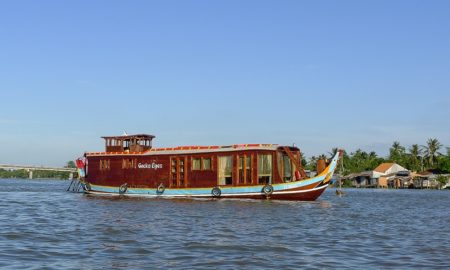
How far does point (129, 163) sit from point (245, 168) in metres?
10.5

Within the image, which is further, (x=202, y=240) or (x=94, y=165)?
(x=94, y=165)

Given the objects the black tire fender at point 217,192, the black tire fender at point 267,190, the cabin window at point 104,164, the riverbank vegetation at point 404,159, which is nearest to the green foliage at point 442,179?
the riverbank vegetation at point 404,159

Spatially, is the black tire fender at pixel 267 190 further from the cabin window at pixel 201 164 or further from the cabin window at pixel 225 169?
the cabin window at pixel 201 164

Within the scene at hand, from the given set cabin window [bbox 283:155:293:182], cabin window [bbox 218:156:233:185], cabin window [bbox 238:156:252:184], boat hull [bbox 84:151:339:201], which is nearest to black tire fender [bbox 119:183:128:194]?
boat hull [bbox 84:151:339:201]

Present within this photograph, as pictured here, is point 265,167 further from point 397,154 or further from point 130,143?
point 397,154

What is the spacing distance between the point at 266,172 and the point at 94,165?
51.3 ft

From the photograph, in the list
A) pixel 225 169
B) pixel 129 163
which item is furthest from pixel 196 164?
pixel 129 163

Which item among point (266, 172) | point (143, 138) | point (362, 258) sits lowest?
point (362, 258)

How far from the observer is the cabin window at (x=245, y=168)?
37.2 meters

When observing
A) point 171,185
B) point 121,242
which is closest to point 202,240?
point 121,242

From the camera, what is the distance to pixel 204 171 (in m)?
38.8

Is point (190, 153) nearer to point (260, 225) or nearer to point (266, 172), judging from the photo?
point (266, 172)

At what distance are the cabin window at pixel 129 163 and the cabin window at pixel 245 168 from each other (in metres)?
9.46

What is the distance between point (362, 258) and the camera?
13.4 meters
